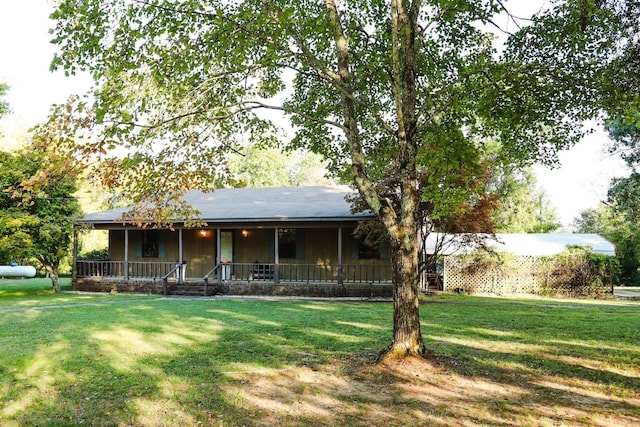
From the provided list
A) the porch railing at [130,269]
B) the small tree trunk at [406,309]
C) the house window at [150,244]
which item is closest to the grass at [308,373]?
the small tree trunk at [406,309]

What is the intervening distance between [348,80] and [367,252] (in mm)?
12962

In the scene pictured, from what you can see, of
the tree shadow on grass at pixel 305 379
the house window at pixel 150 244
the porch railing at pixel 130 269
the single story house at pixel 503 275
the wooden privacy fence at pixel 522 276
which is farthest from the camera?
the house window at pixel 150 244

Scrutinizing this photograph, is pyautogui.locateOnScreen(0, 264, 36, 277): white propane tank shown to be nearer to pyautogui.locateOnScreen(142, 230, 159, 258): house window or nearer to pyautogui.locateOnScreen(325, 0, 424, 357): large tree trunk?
pyautogui.locateOnScreen(142, 230, 159, 258): house window

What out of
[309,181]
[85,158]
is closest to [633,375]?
[85,158]

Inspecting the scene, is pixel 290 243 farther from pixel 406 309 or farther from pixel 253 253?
pixel 406 309

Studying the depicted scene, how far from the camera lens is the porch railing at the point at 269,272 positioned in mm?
19656

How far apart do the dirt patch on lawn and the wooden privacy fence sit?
14.6 m

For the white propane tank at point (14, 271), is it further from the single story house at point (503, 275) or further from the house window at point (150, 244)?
the single story house at point (503, 275)

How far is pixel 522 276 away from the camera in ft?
69.5

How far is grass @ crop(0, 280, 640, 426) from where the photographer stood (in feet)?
17.1

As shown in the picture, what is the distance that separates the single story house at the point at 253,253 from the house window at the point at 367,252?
0.13ft

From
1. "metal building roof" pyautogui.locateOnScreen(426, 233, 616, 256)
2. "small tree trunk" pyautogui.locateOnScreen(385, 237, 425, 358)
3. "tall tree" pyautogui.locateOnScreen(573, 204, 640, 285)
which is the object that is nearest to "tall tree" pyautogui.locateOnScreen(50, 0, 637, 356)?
"small tree trunk" pyautogui.locateOnScreen(385, 237, 425, 358)

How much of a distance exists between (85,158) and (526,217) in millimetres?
39144

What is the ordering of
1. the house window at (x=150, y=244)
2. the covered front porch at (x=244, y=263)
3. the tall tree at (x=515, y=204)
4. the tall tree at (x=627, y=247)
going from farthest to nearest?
the tall tree at (x=515, y=204) → the tall tree at (x=627, y=247) → the house window at (x=150, y=244) → the covered front porch at (x=244, y=263)
